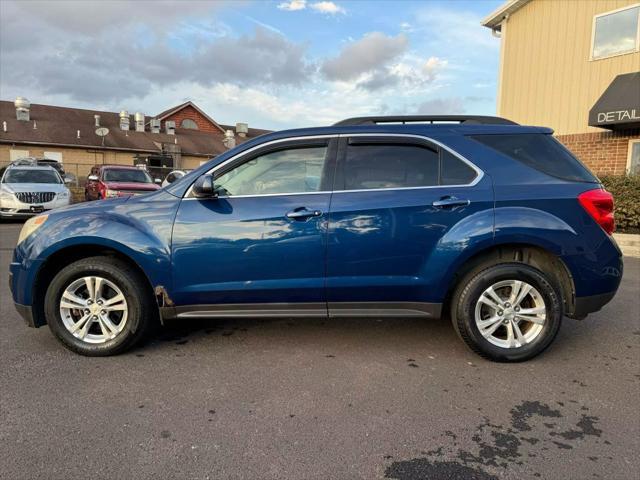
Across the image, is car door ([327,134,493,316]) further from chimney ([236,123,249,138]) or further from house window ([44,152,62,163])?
chimney ([236,123,249,138])

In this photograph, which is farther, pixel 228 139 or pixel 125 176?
pixel 228 139

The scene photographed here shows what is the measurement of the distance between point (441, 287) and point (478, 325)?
40cm

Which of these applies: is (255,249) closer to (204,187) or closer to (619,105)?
(204,187)

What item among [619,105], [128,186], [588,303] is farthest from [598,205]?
[128,186]

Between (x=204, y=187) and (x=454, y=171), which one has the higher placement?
(x=454, y=171)

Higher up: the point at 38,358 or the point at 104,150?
the point at 104,150

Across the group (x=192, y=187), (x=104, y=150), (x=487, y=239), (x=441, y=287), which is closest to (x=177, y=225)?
(x=192, y=187)

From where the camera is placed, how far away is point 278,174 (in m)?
3.59

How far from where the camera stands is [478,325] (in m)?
3.46

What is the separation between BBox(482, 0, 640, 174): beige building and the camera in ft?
34.4

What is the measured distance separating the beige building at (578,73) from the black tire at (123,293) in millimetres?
10308

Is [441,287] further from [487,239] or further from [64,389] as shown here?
[64,389]

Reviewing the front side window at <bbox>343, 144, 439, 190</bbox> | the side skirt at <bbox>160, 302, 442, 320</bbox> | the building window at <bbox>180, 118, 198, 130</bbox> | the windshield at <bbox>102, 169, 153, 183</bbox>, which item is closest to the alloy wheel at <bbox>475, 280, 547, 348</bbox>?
the side skirt at <bbox>160, 302, 442, 320</bbox>

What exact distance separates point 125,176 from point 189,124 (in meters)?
28.5
